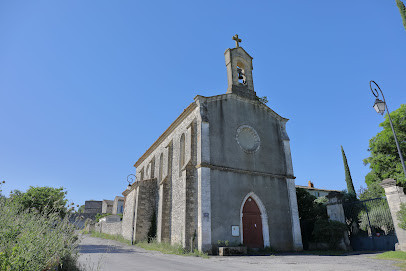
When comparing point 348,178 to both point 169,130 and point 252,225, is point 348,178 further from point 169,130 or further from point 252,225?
point 169,130

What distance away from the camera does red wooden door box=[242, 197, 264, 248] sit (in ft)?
49.8

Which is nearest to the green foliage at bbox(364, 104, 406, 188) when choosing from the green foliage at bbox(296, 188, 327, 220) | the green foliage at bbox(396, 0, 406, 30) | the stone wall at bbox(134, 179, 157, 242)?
the green foliage at bbox(396, 0, 406, 30)

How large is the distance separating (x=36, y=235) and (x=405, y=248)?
14421 mm

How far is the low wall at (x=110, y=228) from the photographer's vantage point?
27.7m

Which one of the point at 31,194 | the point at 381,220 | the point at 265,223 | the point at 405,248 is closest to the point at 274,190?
the point at 265,223

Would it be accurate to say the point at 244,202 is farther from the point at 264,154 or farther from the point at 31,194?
the point at 31,194

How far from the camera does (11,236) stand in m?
4.27

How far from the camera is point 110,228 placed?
103ft

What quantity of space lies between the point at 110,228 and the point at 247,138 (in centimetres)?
2290

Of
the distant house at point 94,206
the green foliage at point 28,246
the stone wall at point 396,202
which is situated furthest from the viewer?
the distant house at point 94,206

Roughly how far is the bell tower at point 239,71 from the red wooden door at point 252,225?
7.66 m

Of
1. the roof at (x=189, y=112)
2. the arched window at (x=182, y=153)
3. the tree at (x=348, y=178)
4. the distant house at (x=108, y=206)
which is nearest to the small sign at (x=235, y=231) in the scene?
the arched window at (x=182, y=153)

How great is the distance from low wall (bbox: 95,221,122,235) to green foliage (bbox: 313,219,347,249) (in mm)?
19891

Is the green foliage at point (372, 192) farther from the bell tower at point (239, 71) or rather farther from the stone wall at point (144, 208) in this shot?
the stone wall at point (144, 208)
